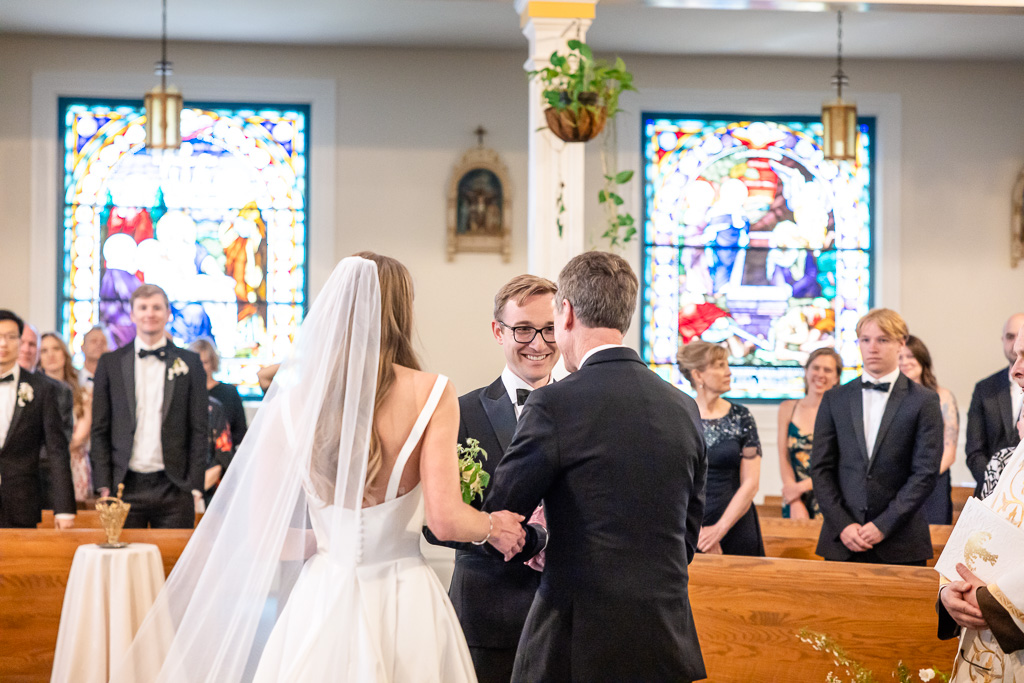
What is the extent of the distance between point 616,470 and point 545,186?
3588 millimetres

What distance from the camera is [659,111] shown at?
910cm

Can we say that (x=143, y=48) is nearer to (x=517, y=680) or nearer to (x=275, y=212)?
(x=275, y=212)

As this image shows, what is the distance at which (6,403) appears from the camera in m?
4.99

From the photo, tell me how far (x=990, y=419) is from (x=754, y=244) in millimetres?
4212

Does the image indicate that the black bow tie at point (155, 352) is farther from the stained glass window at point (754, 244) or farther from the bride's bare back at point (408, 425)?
the stained glass window at point (754, 244)

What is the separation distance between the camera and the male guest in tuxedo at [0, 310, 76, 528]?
16.3ft

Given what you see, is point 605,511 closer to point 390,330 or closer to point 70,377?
point 390,330

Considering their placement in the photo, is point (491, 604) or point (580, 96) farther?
point (580, 96)

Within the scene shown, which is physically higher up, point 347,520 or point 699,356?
point 699,356

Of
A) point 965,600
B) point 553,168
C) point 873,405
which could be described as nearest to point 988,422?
point 873,405

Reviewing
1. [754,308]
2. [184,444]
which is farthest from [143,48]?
[754,308]

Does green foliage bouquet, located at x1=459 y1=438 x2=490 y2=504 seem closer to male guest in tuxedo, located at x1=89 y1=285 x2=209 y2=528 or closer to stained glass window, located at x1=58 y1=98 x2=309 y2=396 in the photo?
male guest in tuxedo, located at x1=89 y1=285 x2=209 y2=528

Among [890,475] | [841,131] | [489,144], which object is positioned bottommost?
[890,475]

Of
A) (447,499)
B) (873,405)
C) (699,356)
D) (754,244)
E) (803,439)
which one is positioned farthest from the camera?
(754,244)
